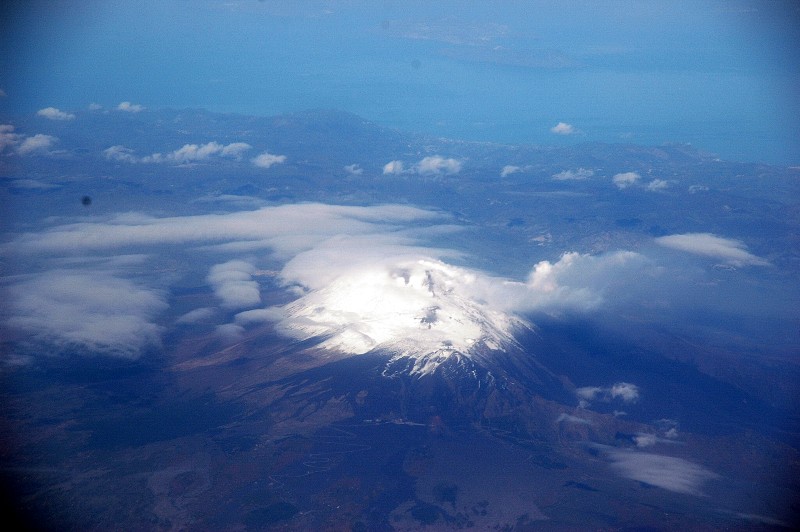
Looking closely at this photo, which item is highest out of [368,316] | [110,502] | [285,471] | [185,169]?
[185,169]

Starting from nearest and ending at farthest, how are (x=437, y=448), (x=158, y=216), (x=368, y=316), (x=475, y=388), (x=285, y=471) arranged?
(x=285, y=471) < (x=437, y=448) < (x=475, y=388) < (x=368, y=316) < (x=158, y=216)

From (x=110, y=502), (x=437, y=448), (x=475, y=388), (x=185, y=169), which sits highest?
(x=185, y=169)

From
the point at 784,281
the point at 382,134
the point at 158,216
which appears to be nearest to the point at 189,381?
the point at 158,216

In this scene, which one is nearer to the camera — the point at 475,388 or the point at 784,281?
the point at 475,388

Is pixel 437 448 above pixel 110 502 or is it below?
above

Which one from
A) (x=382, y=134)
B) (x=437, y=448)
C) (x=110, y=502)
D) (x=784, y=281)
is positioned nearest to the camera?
(x=110, y=502)

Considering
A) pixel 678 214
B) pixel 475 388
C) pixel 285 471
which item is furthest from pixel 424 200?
pixel 285 471

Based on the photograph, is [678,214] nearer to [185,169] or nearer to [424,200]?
[424,200]

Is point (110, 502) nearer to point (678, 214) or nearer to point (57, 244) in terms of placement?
point (57, 244)

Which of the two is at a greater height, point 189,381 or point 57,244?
point 57,244
